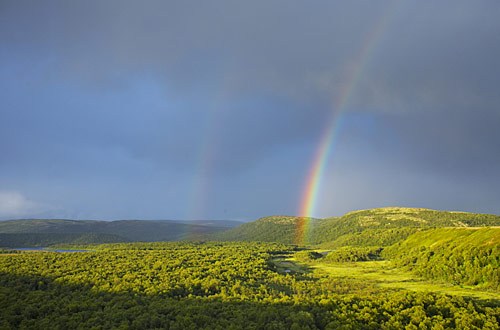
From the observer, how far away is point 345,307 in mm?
72000

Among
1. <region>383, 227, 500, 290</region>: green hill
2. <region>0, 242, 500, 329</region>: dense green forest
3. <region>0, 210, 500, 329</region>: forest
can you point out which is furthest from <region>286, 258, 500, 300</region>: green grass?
<region>0, 242, 500, 329</region>: dense green forest

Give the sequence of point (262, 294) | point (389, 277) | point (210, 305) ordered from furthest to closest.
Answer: point (389, 277)
point (262, 294)
point (210, 305)

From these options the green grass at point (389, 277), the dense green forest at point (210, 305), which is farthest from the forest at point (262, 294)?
the green grass at point (389, 277)

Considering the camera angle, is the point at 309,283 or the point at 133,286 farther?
the point at 309,283

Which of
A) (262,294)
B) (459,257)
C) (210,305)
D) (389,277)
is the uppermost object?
(459,257)

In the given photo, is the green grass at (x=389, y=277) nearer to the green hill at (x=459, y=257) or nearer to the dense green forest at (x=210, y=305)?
the green hill at (x=459, y=257)

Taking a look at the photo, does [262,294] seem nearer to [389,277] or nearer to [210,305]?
[210,305]

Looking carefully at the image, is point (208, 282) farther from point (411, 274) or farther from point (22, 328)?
point (411, 274)

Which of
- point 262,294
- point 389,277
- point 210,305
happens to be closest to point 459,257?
point 389,277

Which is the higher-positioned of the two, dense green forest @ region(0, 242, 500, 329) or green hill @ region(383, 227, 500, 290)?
green hill @ region(383, 227, 500, 290)

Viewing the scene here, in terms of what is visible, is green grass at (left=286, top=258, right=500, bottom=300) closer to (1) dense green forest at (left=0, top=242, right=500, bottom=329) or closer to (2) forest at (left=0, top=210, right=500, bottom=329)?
(2) forest at (left=0, top=210, right=500, bottom=329)

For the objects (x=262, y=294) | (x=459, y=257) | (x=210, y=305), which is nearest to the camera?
(x=210, y=305)

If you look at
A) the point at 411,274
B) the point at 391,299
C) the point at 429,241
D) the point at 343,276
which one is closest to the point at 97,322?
the point at 391,299

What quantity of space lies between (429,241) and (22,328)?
171m
